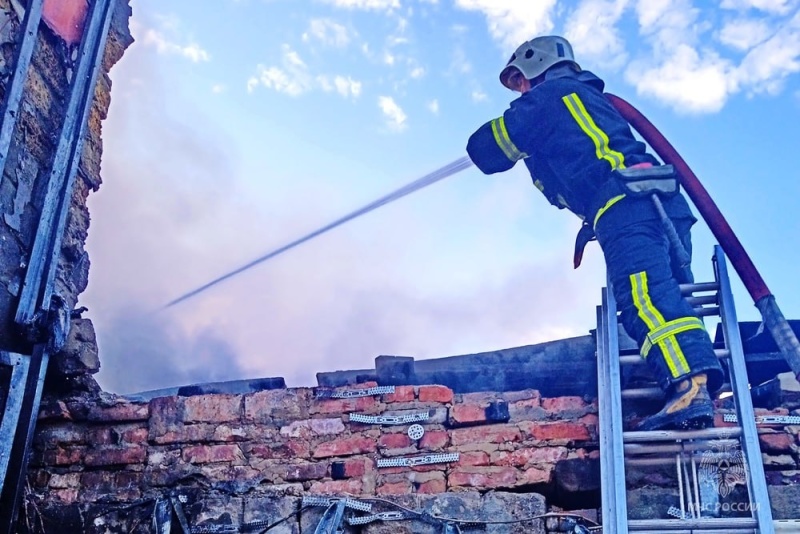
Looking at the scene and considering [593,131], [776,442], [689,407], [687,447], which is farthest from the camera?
[593,131]

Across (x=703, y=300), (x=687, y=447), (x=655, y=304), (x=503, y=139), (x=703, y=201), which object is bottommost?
(x=687, y=447)

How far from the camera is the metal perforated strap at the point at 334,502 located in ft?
10.1

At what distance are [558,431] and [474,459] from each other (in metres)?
0.39

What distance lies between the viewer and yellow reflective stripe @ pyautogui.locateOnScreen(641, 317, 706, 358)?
9.18 feet

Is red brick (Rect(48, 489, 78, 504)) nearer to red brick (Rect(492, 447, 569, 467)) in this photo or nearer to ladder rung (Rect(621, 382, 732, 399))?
→ red brick (Rect(492, 447, 569, 467))

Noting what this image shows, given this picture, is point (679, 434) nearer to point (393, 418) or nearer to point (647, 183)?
point (647, 183)

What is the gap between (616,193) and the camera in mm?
3213

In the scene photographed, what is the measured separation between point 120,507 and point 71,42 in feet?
7.95

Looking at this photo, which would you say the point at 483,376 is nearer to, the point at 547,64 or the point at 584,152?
the point at 584,152

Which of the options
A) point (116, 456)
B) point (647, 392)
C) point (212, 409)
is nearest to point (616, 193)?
point (647, 392)

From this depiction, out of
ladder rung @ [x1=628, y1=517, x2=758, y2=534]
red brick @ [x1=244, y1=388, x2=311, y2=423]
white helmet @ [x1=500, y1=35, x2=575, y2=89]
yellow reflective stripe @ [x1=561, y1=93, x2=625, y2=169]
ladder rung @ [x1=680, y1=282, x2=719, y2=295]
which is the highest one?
white helmet @ [x1=500, y1=35, x2=575, y2=89]

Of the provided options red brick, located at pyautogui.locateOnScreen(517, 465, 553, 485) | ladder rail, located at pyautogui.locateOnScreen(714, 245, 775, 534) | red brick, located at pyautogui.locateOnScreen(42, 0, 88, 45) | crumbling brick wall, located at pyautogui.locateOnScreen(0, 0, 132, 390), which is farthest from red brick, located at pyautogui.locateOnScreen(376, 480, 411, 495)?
red brick, located at pyautogui.locateOnScreen(42, 0, 88, 45)

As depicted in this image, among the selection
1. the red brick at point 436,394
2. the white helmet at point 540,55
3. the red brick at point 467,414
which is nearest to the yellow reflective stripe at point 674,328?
the red brick at point 467,414

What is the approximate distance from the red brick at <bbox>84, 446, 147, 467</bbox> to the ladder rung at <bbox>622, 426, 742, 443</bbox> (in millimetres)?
2220
